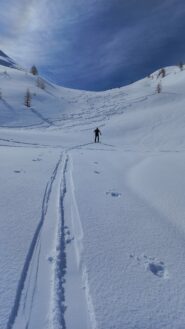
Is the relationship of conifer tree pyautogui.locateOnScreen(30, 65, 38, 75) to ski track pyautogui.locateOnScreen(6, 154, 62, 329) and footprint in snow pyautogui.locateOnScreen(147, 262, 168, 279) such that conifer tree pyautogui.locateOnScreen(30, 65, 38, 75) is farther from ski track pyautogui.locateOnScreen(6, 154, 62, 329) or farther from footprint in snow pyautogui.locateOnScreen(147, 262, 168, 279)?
footprint in snow pyautogui.locateOnScreen(147, 262, 168, 279)

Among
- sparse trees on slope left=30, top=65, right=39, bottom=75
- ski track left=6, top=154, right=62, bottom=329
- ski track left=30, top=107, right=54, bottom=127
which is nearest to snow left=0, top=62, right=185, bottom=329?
ski track left=6, top=154, right=62, bottom=329

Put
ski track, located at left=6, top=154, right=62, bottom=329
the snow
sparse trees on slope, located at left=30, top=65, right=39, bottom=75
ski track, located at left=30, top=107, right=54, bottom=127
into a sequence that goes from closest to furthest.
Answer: ski track, located at left=6, top=154, right=62, bottom=329 → the snow → ski track, located at left=30, top=107, right=54, bottom=127 → sparse trees on slope, located at left=30, top=65, right=39, bottom=75

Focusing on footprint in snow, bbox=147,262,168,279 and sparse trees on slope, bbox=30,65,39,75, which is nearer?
footprint in snow, bbox=147,262,168,279

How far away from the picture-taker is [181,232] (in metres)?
4.55

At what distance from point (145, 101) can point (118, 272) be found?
42.5 metres

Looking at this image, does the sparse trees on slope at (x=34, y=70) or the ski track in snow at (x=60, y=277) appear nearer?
the ski track in snow at (x=60, y=277)

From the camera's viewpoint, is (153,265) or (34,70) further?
(34,70)

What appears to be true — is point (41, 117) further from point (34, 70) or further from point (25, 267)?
point (34, 70)

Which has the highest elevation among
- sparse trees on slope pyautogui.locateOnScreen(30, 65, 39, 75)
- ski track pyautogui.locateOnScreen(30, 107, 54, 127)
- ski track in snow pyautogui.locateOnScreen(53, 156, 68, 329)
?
sparse trees on slope pyautogui.locateOnScreen(30, 65, 39, 75)

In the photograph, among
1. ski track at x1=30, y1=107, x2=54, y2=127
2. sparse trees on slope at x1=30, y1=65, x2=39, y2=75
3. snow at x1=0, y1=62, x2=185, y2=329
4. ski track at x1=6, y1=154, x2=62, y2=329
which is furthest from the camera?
sparse trees on slope at x1=30, y1=65, x2=39, y2=75

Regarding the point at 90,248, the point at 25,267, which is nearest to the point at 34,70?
the point at 90,248

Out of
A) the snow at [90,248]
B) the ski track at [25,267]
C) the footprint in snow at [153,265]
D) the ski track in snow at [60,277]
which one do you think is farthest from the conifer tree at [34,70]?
the footprint in snow at [153,265]

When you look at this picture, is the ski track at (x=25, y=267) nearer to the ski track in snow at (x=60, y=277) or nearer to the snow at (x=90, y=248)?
the snow at (x=90, y=248)

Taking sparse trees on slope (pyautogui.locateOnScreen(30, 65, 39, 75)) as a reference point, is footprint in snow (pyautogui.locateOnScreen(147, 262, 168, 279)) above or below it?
below
